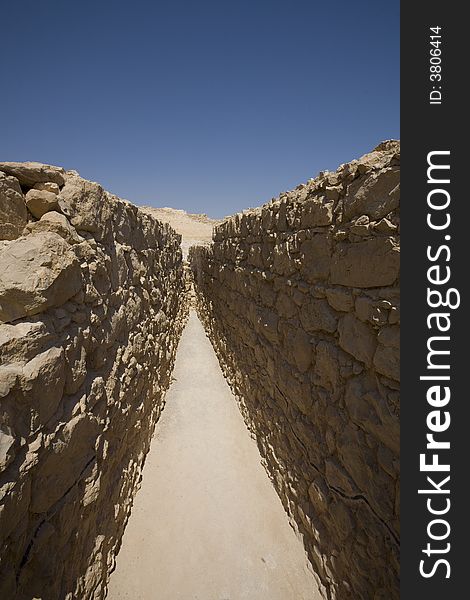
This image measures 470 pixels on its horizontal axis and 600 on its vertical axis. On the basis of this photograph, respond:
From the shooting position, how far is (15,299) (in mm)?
1448

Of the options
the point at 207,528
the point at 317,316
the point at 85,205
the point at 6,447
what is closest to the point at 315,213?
the point at 317,316

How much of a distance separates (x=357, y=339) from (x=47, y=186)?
2242mm

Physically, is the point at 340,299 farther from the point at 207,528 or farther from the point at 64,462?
the point at 207,528

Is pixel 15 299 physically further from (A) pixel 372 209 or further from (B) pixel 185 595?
(B) pixel 185 595

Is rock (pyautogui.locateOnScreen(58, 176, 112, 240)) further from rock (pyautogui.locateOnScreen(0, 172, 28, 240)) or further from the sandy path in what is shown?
the sandy path

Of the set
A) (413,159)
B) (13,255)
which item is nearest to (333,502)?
(413,159)

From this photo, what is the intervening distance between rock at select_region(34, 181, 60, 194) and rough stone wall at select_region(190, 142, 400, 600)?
1842 mm

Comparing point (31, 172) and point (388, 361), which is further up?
point (31, 172)

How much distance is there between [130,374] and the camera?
2.99 m

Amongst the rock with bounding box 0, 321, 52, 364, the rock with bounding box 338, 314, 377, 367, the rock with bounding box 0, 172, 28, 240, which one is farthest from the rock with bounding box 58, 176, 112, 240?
the rock with bounding box 338, 314, 377, 367

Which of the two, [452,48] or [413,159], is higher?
[452,48]

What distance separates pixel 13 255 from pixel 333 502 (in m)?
2.70

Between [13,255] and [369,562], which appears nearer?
[13,255]

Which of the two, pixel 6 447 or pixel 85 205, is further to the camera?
pixel 85 205
